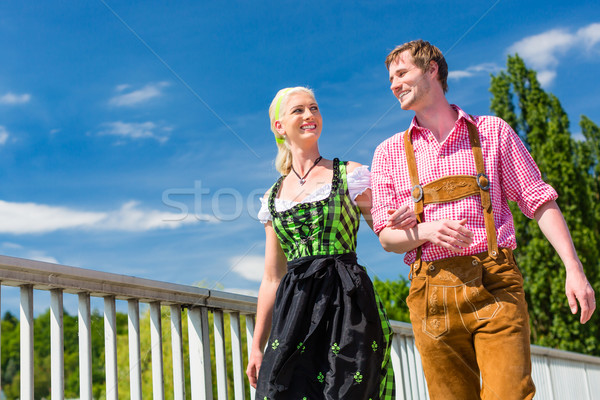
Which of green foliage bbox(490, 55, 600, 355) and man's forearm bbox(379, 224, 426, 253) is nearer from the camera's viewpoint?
man's forearm bbox(379, 224, 426, 253)

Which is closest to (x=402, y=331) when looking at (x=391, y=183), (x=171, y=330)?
(x=171, y=330)

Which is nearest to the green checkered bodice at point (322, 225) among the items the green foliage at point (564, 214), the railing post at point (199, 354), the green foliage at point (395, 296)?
the railing post at point (199, 354)

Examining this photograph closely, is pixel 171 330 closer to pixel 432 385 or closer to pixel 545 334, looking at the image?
pixel 432 385

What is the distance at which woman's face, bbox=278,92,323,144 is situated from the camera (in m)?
2.61

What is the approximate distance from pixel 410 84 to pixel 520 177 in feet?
1.78

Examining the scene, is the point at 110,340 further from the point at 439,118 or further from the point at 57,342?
the point at 439,118

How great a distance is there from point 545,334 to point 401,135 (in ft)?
50.8

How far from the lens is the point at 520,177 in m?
2.16

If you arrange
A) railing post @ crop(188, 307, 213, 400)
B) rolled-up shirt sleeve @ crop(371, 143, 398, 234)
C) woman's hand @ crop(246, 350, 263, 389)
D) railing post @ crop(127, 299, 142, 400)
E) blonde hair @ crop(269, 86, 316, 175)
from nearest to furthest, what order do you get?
rolled-up shirt sleeve @ crop(371, 143, 398, 234)
woman's hand @ crop(246, 350, 263, 389)
railing post @ crop(127, 299, 142, 400)
blonde hair @ crop(269, 86, 316, 175)
railing post @ crop(188, 307, 213, 400)

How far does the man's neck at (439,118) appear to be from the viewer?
2.29 meters

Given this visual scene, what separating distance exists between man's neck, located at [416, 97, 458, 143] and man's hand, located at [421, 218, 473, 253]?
427 millimetres

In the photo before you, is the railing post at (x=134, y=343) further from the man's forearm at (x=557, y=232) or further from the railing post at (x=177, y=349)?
the man's forearm at (x=557, y=232)

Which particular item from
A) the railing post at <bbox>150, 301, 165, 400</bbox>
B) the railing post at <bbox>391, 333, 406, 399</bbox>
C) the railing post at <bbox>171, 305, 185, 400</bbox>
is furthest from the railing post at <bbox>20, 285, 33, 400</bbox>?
the railing post at <bbox>391, 333, 406, 399</bbox>

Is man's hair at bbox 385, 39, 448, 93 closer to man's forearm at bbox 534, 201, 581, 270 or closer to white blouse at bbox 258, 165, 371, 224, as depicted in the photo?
white blouse at bbox 258, 165, 371, 224
